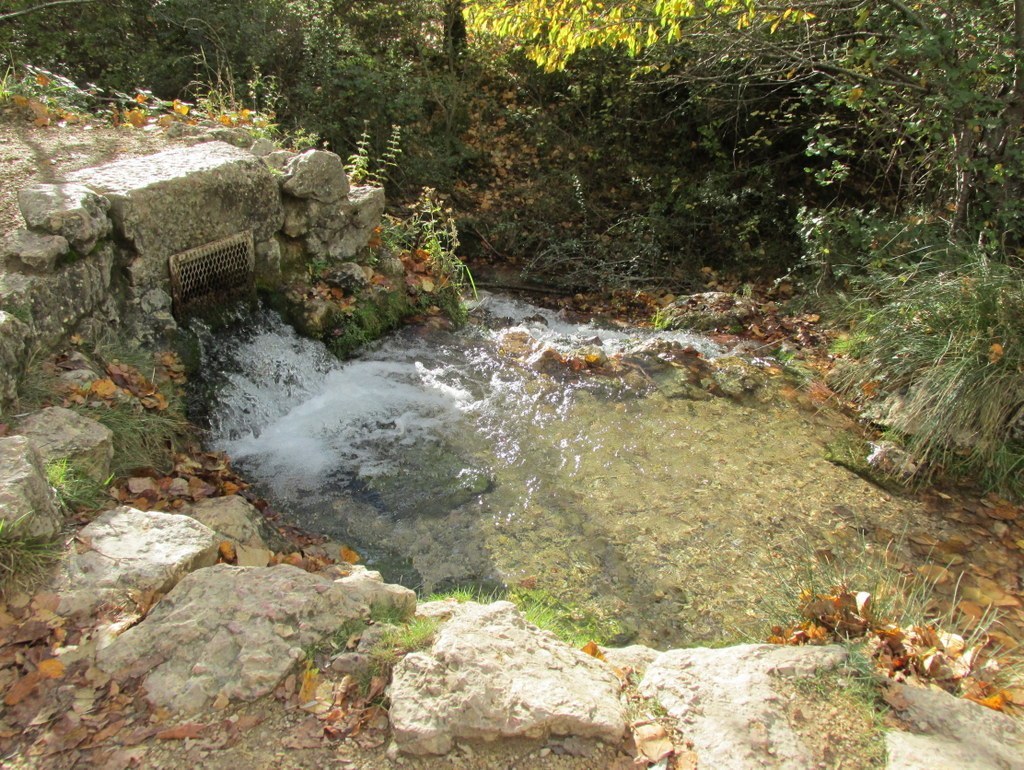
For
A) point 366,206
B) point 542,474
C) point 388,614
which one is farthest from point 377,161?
point 388,614

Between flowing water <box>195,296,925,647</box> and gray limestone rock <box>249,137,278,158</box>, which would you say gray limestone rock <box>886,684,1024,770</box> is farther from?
gray limestone rock <box>249,137,278,158</box>

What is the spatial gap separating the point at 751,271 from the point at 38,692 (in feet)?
24.1

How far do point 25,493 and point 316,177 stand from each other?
3692 mm

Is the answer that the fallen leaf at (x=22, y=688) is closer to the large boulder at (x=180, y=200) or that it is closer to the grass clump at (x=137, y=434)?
the grass clump at (x=137, y=434)

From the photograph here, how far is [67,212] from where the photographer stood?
389cm

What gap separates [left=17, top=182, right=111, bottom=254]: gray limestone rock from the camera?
3.86 m

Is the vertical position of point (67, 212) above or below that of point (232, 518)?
above

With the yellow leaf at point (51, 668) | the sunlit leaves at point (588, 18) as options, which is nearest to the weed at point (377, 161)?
the sunlit leaves at point (588, 18)

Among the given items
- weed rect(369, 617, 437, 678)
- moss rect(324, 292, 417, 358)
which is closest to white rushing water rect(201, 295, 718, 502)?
moss rect(324, 292, 417, 358)

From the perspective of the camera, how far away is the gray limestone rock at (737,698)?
6.82 feet

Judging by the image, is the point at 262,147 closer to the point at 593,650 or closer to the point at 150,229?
the point at 150,229

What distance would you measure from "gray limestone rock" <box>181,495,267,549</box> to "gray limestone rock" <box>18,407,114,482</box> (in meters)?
0.44

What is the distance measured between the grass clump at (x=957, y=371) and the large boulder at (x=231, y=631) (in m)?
3.47

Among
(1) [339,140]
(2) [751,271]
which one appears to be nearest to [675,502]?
(2) [751,271]
